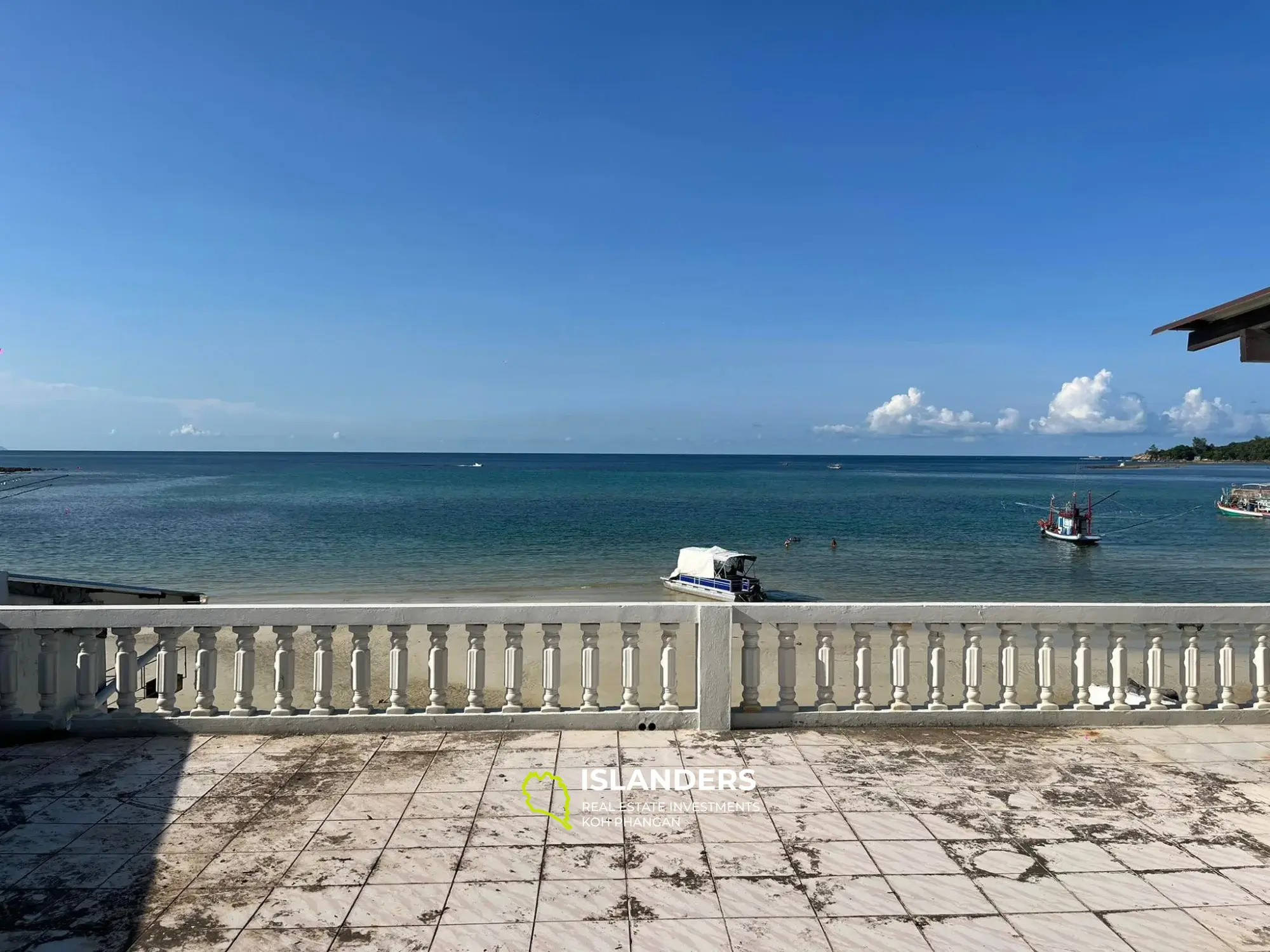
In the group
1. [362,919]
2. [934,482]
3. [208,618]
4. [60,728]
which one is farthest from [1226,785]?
[934,482]

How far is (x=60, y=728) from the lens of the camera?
18.4 feet

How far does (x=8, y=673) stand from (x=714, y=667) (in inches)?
206

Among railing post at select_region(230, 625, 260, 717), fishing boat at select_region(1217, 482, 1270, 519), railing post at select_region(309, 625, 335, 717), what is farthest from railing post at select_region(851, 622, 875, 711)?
fishing boat at select_region(1217, 482, 1270, 519)

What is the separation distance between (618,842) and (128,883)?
7.92 ft

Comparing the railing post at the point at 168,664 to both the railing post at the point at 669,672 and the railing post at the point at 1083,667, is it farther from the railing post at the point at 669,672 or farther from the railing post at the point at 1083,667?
the railing post at the point at 1083,667

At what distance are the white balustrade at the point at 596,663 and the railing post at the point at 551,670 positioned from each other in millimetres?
15

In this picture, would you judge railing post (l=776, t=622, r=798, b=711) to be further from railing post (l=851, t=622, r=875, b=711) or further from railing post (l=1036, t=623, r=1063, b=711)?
railing post (l=1036, t=623, r=1063, b=711)

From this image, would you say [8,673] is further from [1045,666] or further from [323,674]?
[1045,666]

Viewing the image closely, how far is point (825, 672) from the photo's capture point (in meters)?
5.89

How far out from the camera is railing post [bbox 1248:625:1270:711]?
20.1ft

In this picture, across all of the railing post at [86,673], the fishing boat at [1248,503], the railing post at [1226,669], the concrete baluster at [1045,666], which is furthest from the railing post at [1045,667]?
the fishing boat at [1248,503]

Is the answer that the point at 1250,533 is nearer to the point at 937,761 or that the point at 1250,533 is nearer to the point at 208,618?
the point at 937,761

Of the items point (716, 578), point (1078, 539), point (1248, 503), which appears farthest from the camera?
point (1248, 503)

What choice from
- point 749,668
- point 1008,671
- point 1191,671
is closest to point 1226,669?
point 1191,671
